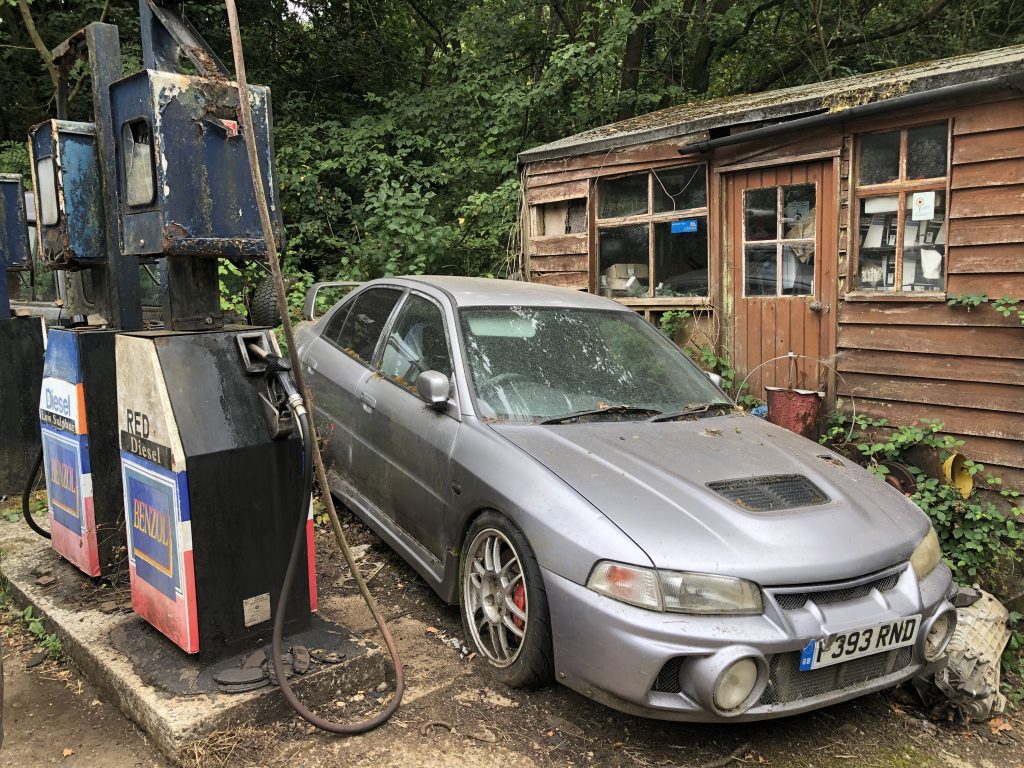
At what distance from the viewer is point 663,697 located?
2.58 metres

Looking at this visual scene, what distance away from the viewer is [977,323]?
522 centimetres

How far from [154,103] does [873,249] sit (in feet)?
16.9

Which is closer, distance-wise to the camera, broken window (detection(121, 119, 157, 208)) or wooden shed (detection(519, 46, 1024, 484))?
broken window (detection(121, 119, 157, 208))

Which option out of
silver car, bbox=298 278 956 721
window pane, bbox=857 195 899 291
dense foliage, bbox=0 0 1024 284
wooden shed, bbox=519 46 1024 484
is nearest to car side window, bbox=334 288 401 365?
silver car, bbox=298 278 956 721

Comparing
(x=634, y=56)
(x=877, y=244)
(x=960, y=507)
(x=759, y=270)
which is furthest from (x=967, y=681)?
(x=634, y=56)

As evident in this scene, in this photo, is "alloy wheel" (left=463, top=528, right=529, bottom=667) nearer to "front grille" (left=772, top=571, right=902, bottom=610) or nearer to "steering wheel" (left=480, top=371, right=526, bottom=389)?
"steering wheel" (left=480, top=371, right=526, bottom=389)

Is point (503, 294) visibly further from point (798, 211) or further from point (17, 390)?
point (17, 390)

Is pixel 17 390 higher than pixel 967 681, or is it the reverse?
pixel 17 390

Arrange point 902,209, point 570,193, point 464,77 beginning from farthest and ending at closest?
point 464,77, point 570,193, point 902,209

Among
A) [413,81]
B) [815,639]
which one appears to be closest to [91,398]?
A: [815,639]

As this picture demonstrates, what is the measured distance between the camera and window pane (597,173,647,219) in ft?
24.8

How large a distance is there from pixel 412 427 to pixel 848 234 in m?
4.02

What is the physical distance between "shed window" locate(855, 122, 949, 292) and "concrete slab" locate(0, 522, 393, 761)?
4725mm

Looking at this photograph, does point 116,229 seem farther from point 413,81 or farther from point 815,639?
point 413,81
